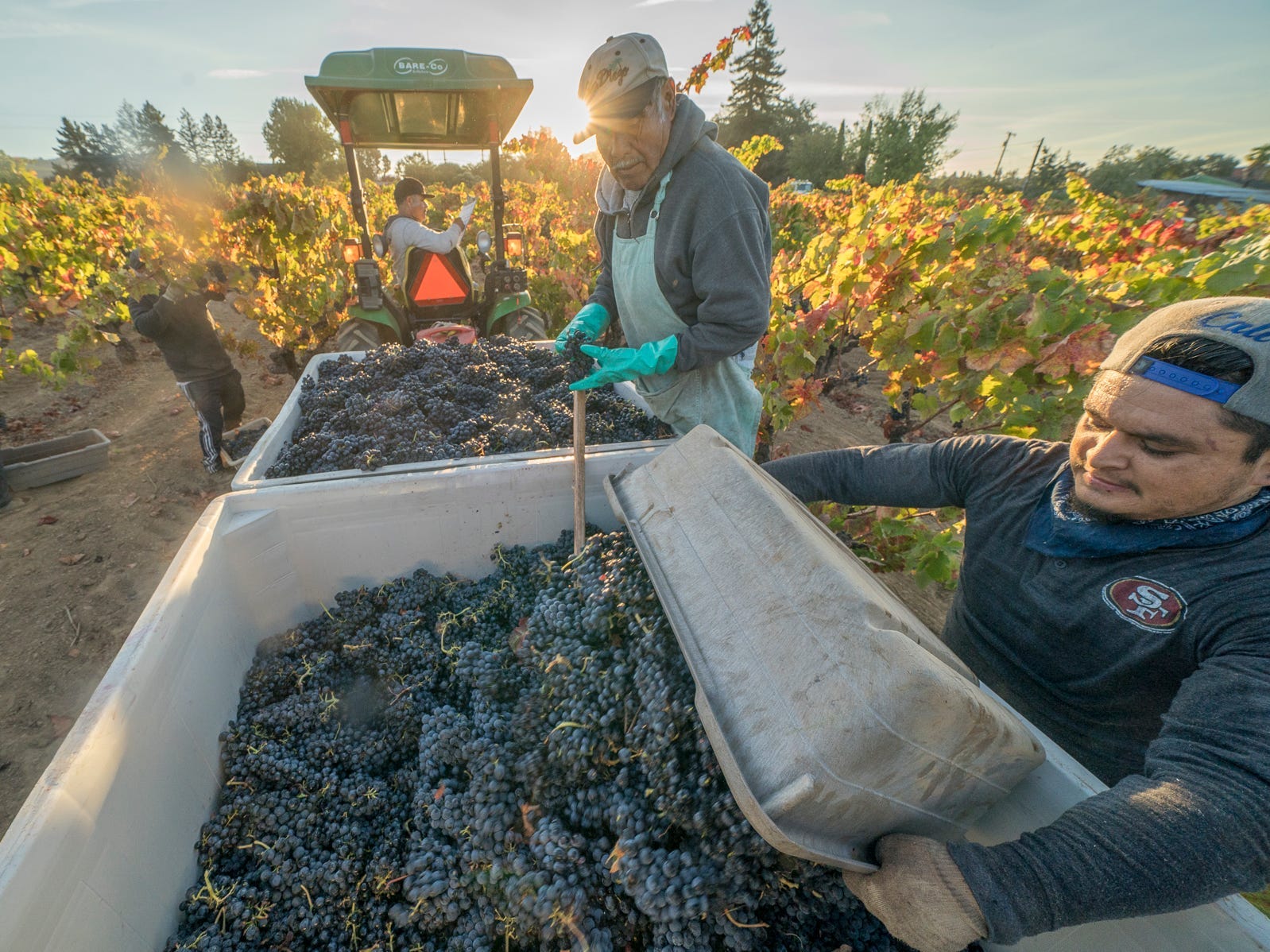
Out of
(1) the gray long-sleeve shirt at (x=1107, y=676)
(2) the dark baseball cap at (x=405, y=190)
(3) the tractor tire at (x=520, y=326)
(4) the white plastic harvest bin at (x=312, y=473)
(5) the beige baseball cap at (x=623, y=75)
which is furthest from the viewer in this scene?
(3) the tractor tire at (x=520, y=326)

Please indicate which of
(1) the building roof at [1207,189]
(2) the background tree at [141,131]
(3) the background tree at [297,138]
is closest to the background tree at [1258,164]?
(1) the building roof at [1207,189]

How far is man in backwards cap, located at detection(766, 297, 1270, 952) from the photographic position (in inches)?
31.8

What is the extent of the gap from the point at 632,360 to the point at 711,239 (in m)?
0.53

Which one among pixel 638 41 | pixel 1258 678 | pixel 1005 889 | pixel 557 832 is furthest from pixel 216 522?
pixel 1258 678

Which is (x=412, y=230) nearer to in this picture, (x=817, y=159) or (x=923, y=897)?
(x=923, y=897)

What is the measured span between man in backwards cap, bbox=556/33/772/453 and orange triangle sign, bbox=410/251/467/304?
309 centimetres

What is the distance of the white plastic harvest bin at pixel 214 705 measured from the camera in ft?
2.97

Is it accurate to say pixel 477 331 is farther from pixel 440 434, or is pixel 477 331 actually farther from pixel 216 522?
pixel 216 522

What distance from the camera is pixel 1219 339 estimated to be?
1.04 metres

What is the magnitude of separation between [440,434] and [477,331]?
3.38 m

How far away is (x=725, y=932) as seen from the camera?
1.05 metres

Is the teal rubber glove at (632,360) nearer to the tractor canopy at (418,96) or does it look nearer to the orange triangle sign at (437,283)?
the orange triangle sign at (437,283)

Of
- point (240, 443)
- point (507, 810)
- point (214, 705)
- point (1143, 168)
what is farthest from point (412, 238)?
point (1143, 168)

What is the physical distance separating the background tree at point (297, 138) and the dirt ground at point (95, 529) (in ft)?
140
